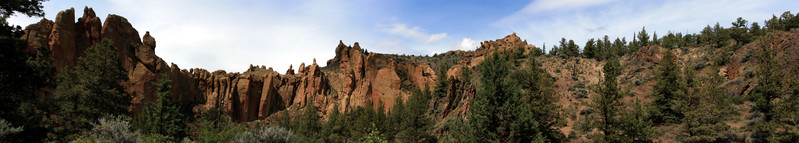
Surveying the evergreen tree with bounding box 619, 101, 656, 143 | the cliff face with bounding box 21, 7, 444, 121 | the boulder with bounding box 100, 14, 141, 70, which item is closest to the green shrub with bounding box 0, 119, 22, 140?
the evergreen tree with bounding box 619, 101, 656, 143

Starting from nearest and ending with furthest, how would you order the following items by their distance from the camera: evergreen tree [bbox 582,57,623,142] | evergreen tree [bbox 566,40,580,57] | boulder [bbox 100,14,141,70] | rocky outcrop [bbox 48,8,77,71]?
evergreen tree [bbox 582,57,623,142] → rocky outcrop [bbox 48,8,77,71] → boulder [bbox 100,14,141,70] → evergreen tree [bbox 566,40,580,57]

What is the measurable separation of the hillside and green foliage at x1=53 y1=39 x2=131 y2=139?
3.60ft

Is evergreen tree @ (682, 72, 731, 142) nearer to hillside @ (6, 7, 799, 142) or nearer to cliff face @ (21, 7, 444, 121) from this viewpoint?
hillside @ (6, 7, 799, 142)

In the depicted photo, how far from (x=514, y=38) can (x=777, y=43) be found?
67213mm

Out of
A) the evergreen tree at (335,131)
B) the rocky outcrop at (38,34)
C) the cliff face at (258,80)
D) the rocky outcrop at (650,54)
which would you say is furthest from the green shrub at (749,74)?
the rocky outcrop at (38,34)

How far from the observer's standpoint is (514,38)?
105312 mm

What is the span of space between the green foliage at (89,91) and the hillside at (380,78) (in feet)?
3.60

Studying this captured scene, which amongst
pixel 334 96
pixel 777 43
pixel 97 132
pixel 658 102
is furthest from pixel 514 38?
pixel 97 132

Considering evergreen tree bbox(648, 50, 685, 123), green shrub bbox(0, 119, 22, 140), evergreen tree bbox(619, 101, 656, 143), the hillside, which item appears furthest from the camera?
the hillside

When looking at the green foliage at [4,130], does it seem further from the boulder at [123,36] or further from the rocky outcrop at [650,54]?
the rocky outcrop at [650,54]

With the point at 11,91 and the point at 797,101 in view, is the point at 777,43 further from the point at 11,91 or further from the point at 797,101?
the point at 11,91

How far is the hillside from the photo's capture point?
35.8m

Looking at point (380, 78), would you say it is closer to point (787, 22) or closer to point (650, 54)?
point (650, 54)

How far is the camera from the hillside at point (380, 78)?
35844mm
